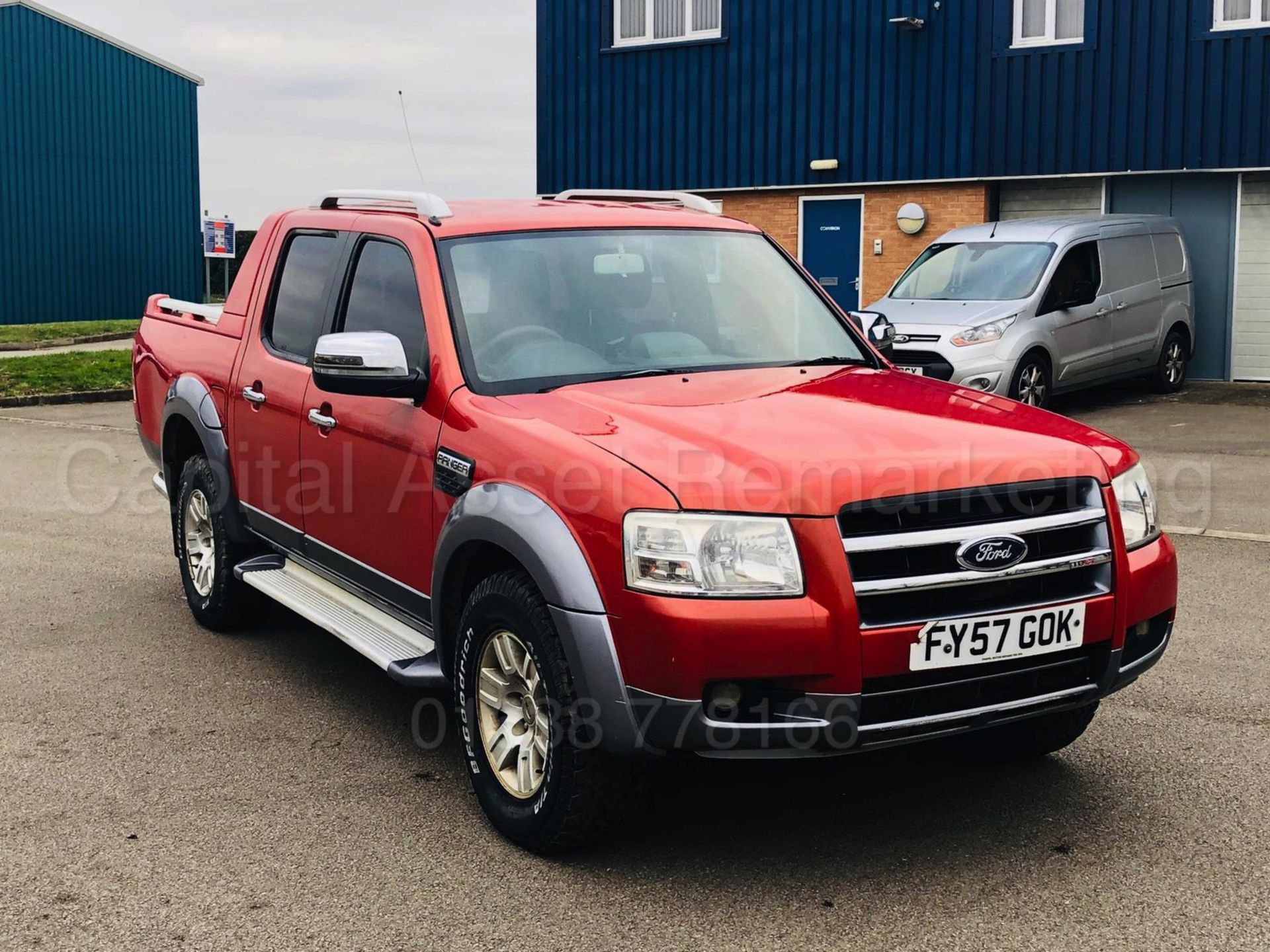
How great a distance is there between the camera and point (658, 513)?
3.68m

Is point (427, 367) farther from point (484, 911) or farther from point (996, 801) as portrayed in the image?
point (996, 801)

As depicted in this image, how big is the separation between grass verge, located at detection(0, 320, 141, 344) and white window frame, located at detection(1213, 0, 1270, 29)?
19.8 metres

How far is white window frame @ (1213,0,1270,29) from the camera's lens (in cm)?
1739

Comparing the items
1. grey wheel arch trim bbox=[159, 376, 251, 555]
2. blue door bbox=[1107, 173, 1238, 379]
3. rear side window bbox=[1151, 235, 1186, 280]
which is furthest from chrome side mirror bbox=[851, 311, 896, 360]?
blue door bbox=[1107, 173, 1238, 379]

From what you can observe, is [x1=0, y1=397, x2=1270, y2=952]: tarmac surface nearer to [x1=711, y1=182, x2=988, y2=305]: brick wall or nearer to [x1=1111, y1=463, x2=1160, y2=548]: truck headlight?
[x1=1111, y1=463, x2=1160, y2=548]: truck headlight

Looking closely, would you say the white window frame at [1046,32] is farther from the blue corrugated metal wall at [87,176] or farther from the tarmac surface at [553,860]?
the blue corrugated metal wall at [87,176]

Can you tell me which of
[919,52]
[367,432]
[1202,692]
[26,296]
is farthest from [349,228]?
[26,296]

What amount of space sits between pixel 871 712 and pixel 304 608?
2465 millimetres

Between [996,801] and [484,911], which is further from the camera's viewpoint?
[996,801]

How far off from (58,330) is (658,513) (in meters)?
28.8

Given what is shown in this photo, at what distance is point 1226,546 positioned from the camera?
8.34 m

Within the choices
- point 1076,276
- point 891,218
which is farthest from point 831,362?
point 891,218

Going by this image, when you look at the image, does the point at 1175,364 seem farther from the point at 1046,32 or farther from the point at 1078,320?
the point at 1046,32

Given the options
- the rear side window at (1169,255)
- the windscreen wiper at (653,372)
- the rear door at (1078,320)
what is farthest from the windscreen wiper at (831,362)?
the rear side window at (1169,255)
